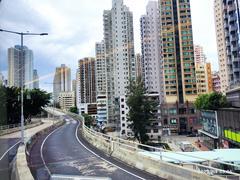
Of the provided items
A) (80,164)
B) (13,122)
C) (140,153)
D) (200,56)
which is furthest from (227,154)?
(200,56)

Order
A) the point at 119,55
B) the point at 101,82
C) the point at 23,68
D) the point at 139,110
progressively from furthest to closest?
1. the point at 101,82
2. the point at 119,55
3. the point at 139,110
4. the point at 23,68

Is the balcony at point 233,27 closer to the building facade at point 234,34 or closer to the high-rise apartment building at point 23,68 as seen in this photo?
the building facade at point 234,34

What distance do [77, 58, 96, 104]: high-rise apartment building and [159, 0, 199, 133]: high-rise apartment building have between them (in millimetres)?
37426

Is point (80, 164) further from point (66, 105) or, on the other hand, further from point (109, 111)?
point (66, 105)

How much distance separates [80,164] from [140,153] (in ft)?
9.46

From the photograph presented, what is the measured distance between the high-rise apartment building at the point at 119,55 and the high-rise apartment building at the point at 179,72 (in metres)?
14.1

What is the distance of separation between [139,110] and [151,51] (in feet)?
174

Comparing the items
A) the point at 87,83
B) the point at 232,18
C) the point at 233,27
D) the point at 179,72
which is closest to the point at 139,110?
the point at 233,27

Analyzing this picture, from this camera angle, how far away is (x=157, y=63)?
279 ft

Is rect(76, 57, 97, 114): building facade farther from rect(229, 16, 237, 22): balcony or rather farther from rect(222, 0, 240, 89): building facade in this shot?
rect(229, 16, 237, 22): balcony

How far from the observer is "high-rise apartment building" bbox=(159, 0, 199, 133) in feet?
238

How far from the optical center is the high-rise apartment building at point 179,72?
238 feet

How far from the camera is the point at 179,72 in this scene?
248ft

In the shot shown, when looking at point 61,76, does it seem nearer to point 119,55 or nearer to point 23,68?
point 23,68
